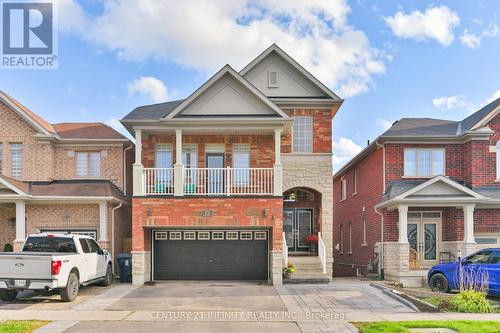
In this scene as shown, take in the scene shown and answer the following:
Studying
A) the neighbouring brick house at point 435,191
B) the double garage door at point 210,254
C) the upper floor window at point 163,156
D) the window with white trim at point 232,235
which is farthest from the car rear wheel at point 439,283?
the upper floor window at point 163,156

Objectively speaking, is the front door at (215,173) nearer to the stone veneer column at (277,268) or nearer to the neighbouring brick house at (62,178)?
the stone veneer column at (277,268)

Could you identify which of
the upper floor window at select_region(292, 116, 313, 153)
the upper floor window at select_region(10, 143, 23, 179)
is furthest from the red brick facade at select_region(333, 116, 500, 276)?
the upper floor window at select_region(10, 143, 23, 179)

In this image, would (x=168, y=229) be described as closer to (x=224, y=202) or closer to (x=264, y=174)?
(x=224, y=202)

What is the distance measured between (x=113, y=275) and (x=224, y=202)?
5336mm

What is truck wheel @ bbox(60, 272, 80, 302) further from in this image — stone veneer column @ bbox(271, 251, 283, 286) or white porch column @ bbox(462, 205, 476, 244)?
white porch column @ bbox(462, 205, 476, 244)

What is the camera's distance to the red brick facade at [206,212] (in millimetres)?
18172

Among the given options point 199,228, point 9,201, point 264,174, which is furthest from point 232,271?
point 9,201

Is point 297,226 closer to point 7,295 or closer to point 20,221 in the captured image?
point 20,221

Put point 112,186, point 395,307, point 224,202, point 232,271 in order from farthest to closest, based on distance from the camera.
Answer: point 112,186 → point 232,271 → point 224,202 → point 395,307

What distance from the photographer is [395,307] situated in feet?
43.0

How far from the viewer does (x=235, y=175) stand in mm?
19969

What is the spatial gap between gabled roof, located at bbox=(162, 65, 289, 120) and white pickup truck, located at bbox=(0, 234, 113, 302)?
5.88 metres

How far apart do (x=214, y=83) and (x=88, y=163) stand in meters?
6.89

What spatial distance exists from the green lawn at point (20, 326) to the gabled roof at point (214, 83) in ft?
31.2
